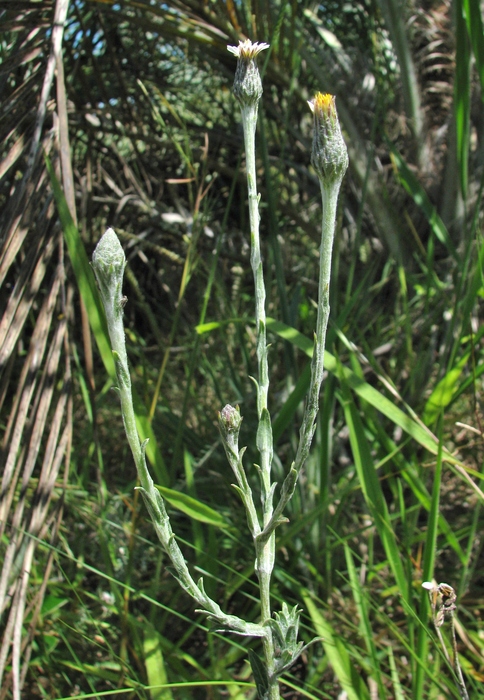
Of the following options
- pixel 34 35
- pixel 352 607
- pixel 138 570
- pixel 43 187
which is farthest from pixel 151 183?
pixel 352 607

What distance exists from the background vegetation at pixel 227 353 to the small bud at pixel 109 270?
37 centimetres

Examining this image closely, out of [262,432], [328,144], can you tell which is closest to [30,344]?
[262,432]

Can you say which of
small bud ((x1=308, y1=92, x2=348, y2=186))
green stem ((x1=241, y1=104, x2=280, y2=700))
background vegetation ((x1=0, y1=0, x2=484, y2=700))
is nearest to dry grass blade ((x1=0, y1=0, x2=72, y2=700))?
background vegetation ((x1=0, y1=0, x2=484, y2=700))

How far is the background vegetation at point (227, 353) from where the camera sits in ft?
2.96

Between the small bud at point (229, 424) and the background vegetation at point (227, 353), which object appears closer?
the small bud at point (229, 424)

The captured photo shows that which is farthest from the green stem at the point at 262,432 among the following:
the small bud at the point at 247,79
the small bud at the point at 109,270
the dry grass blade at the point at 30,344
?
the dry grass blade at the point at 30,344

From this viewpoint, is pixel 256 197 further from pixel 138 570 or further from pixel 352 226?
pixel 352 226

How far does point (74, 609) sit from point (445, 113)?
1640 millimetres

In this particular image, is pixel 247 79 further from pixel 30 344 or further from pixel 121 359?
pixel 30 344

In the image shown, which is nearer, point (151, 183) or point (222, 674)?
point (222, 674)

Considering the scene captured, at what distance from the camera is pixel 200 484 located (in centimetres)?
135

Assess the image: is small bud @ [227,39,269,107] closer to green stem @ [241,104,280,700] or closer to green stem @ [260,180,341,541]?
green stem @ [241,104,280,700]

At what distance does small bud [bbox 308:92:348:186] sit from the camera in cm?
51

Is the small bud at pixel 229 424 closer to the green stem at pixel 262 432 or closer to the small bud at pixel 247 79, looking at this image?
the green stem at pixel 262 432
